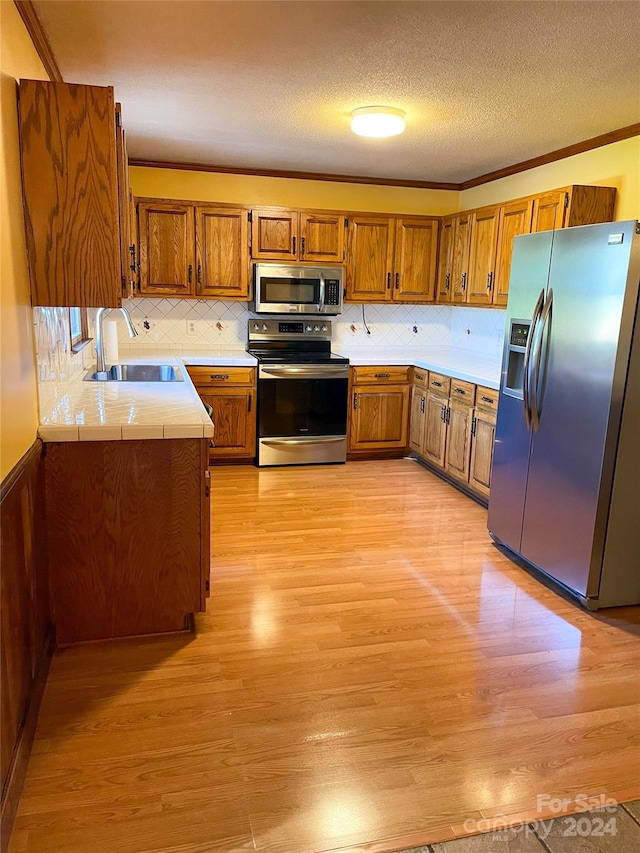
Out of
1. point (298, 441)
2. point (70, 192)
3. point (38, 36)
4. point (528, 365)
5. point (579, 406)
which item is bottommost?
point (298, 441)

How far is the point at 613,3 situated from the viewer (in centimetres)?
209

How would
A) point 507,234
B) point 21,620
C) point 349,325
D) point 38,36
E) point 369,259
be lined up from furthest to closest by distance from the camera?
1. point 349,325
2. point 369,259
3. point 507,234
4. point 38,36
5. point 21,620

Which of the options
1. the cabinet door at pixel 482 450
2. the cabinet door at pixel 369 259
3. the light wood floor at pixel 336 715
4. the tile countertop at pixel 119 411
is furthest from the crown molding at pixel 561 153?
the tile countertop at pixel 119 411

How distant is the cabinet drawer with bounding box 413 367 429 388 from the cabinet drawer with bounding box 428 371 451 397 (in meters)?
0.07

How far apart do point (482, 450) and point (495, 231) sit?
1.68m

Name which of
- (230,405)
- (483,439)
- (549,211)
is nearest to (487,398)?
(483,439)

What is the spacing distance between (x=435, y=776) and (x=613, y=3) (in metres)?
2.63

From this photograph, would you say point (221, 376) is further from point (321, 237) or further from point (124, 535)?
point (124, 535)

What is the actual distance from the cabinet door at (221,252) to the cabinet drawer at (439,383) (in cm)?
173

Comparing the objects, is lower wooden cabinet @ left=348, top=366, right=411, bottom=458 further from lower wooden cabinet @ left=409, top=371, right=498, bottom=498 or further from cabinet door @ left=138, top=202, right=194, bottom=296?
cabinet door @ left=138, top=202, right=194, bottom=296

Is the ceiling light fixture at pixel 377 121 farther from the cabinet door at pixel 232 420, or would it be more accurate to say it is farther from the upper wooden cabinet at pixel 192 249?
the cabinet door at pixel 232 420

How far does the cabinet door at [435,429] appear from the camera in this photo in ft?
15.6

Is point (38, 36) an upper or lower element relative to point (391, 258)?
upper

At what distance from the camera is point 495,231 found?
4.53 m
